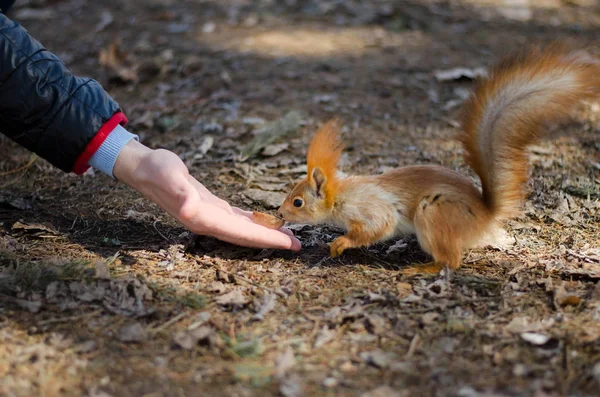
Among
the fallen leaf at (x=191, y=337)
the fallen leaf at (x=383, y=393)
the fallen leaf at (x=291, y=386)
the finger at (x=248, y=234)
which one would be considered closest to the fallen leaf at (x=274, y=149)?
the finger at (x=248, y=234)

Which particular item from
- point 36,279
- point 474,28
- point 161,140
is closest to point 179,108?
point 161,140

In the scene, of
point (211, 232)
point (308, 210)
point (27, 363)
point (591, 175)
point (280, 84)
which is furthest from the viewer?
point (280, 84)

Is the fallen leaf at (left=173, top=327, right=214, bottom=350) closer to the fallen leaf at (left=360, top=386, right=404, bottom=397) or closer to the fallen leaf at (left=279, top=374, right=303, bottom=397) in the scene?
the fallen leaf at (left=279, top=374, right=303, bottom=397)

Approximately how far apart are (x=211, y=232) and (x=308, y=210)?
45 centimetres

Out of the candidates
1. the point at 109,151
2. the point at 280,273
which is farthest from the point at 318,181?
the point at 109,151

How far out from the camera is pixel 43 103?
105 inches

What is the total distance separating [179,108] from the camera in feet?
15.0

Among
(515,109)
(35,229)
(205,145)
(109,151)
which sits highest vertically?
(515,109)

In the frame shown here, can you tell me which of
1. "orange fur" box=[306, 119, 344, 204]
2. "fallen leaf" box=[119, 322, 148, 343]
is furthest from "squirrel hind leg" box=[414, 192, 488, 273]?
"fallen leaf" box=[119, 322, 148, 343]

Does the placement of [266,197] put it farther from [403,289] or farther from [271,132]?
[403,289]

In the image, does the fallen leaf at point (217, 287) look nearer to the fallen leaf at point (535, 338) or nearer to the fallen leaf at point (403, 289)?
the fallen leaf at point (403, 289)

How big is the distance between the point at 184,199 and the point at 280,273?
19.6 inches

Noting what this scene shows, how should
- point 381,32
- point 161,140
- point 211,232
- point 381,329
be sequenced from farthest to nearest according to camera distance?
point 381,32 → point 161,140 → point 211,232 → point 381,329

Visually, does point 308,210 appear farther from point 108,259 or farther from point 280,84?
point 280,84
